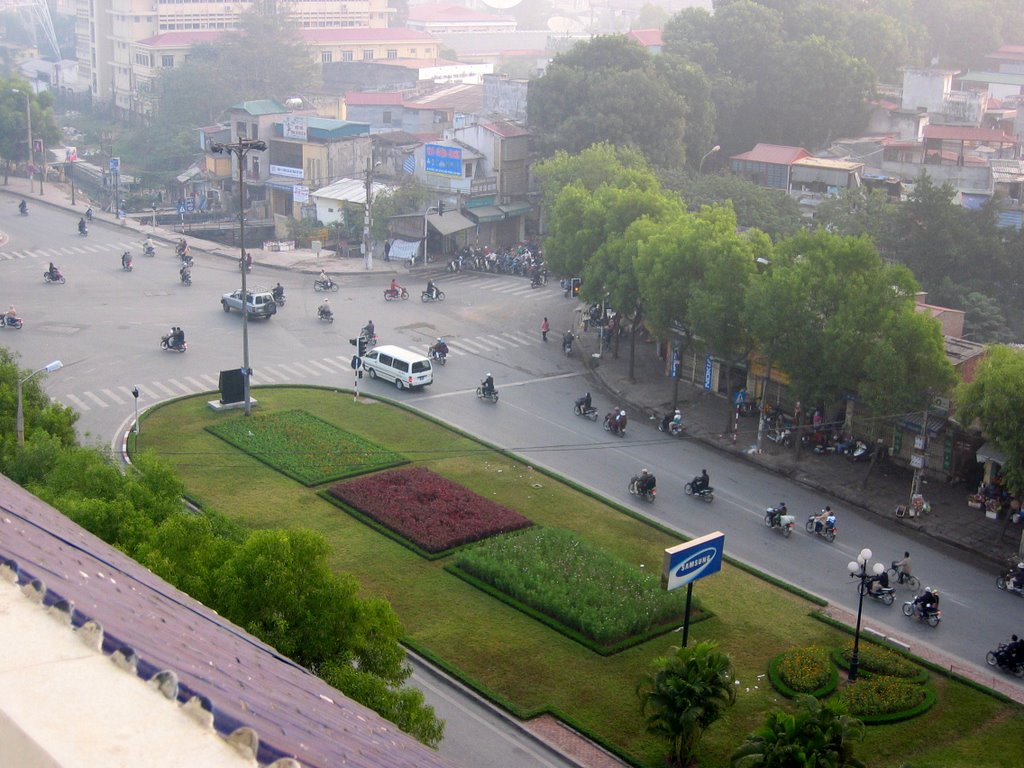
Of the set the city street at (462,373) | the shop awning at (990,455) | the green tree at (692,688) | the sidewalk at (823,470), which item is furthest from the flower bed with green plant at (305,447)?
the shop awning at (990,455)

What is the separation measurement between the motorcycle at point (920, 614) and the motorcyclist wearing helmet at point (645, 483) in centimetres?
790

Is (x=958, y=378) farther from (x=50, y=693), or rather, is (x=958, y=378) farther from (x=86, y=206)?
(x=86, y=206)

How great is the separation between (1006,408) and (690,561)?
34.7 feet

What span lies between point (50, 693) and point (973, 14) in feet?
340

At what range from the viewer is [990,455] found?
3155 cm

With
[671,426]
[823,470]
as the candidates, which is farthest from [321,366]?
[823,470]

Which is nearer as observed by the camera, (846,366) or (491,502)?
(491,502)

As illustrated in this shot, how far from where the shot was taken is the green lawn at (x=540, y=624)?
21.7 meters

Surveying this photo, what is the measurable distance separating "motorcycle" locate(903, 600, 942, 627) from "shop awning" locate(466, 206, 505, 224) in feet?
133

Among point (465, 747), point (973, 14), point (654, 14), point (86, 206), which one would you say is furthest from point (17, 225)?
point (654, 14)

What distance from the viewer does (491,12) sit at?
191 meters

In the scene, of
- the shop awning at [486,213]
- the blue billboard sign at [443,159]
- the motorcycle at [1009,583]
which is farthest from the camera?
the blue billboard sign at [443,159]

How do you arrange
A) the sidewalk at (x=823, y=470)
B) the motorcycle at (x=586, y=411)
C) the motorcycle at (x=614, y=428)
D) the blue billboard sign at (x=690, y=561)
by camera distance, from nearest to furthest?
the blue billboard sign at (x=690, y=561) → the sidewalk at (x=823, y=470) → the motorcycle at (x=614, y=428) → the motorcycle at (x=586, y=411)

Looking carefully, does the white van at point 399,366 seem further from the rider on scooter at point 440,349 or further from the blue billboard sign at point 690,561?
the blue billboard sign at point 690,561
